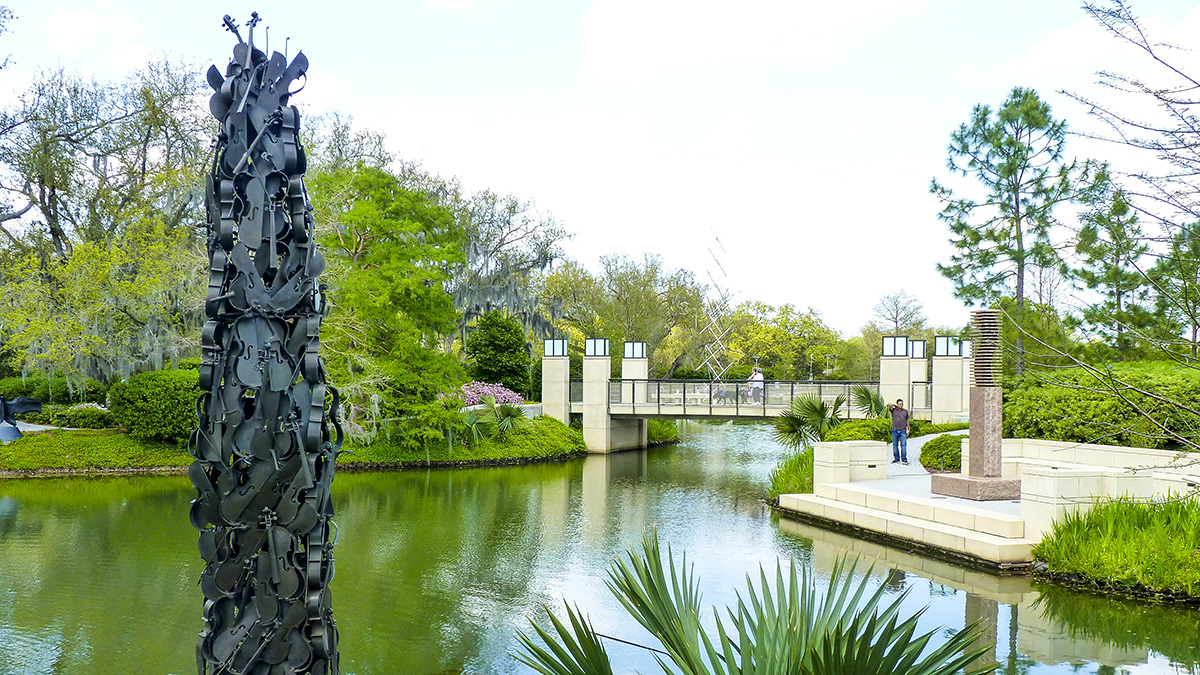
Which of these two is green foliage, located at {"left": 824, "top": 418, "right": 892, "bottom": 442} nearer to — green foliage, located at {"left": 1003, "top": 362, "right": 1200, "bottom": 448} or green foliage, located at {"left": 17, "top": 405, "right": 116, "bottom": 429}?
green foliage, located at {"left": 1003, "top": 362, "right": 1200, "bottom": 448}

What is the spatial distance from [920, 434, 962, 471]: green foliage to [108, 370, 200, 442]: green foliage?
1697 centimetres

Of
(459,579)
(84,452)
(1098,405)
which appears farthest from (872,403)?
(84,452)

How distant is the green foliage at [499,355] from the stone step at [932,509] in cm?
1866

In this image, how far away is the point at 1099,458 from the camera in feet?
54.3

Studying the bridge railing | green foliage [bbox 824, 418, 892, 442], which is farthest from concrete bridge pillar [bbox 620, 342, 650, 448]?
green foliage [bbox 824, 418, 892, 442]

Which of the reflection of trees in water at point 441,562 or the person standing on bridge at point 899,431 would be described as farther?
the person standing on bridge at point 899,431

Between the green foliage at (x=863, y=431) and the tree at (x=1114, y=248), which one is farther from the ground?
the tree at (x=1114, y=248)

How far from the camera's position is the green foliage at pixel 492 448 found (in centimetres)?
2416

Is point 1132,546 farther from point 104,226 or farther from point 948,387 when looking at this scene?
point 104,226

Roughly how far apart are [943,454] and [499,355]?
1846cm

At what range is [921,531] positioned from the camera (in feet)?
43.3

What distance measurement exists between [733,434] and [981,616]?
30.3 m

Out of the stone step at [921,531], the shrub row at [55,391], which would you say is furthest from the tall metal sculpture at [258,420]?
the shrub row at [55,391]

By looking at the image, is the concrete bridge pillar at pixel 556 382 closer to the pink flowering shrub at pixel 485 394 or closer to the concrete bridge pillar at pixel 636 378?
the pink flowering shrub at pixel 485 394
